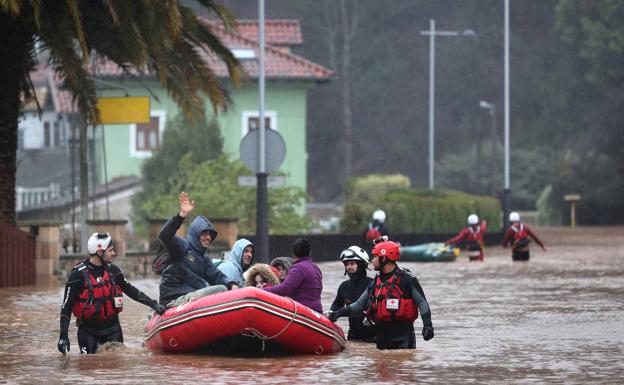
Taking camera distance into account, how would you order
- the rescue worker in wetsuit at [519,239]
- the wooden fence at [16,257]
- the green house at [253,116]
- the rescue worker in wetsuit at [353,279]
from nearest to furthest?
the rescue worker in wetsuit at [353,279], the wooden fence at [16,257], the rescue worker in wetsuit at [519,239], the green house at [253,116]

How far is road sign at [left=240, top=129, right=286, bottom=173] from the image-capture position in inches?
1158

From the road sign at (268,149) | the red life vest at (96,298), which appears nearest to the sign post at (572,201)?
the road sign at (268,149)

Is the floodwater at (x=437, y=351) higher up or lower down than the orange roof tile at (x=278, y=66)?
lower down

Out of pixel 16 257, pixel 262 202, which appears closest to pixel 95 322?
pixel 16 257

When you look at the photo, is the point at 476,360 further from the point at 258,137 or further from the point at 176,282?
the point at 258,137

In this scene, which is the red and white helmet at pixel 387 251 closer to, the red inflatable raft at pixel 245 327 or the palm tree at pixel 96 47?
the red inflatable raft at pixel 245 327

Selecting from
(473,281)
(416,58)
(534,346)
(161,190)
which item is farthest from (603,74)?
(534,346)

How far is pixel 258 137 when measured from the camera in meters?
29.6

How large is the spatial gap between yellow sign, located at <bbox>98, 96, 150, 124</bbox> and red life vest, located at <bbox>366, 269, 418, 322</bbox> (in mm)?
15310

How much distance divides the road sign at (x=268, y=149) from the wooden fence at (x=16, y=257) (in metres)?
4.00

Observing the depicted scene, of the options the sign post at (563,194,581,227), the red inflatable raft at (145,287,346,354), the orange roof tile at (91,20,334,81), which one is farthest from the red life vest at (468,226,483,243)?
the sign post at (563,194,581,227)

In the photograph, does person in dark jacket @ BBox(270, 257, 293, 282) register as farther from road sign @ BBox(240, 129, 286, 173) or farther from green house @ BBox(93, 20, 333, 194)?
green house @ BBox(93, 20, 333, 194)

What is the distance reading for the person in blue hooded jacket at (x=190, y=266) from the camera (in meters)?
16.9

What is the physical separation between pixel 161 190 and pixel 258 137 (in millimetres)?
22560
